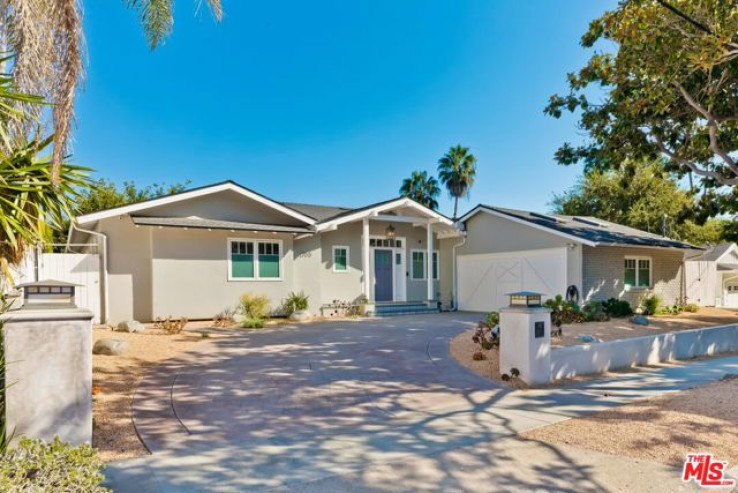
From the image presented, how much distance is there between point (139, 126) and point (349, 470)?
21206mm

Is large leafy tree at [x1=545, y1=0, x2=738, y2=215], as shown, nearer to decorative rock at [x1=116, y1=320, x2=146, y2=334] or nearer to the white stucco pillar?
the white stucco pillar

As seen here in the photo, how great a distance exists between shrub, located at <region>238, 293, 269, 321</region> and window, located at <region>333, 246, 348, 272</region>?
3428mm

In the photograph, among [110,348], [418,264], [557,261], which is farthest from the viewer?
[418,264]

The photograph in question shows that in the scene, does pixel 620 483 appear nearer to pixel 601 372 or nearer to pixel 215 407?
pixel 215 407

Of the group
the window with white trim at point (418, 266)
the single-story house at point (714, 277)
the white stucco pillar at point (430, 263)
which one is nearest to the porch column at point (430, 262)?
the white stucco pillar at point (430, 263)

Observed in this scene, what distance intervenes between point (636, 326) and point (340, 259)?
10.0m

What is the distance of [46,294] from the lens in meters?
3.69

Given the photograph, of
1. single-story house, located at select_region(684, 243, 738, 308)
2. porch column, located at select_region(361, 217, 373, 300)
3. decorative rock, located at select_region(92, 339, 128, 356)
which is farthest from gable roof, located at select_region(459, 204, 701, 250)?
decorative rock, located at select_region(92, 339, 128, 356)

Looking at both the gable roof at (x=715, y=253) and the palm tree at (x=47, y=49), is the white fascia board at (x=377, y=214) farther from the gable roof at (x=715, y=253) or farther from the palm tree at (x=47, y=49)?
the gable roof at (x=715, y=253)

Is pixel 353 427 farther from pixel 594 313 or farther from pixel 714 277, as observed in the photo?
pixel 714 277

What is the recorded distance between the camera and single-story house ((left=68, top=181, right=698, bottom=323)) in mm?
13047

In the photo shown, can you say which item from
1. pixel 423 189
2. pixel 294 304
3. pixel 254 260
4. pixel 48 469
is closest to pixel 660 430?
pixel 48 469

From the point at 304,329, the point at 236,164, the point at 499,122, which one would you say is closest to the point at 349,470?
the point at 304,329
